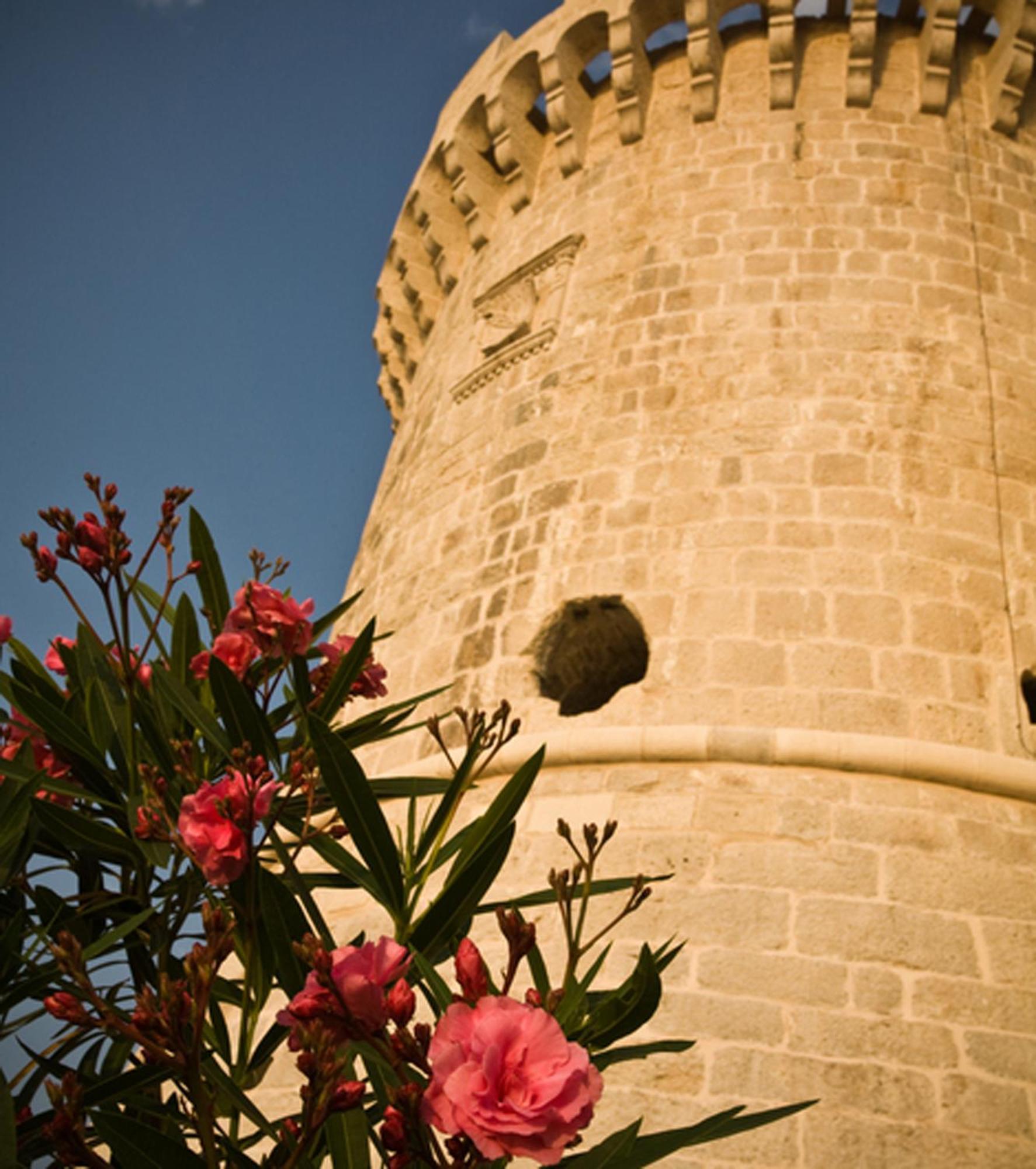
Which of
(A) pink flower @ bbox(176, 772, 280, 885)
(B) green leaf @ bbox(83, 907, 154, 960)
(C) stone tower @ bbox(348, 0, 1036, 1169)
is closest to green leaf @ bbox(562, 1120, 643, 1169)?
(A) pink flower @ bbox(176, 772, 280, 885)

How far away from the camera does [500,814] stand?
6.35 ft

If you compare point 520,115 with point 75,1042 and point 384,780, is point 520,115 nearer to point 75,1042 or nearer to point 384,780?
point 384,780

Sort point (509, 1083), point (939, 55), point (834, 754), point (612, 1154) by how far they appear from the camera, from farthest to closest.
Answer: point (939, 55) → point (834, 754) → point (612, 1154) → point (509, 1083)

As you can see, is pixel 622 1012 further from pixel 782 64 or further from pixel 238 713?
pixel 782 64

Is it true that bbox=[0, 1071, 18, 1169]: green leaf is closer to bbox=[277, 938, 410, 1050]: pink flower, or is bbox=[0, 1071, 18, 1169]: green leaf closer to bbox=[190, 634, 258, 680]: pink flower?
bbox=[277, 938, 410, 1050]: pink flower

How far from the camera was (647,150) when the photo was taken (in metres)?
6.48

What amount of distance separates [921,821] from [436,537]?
8.83 ft

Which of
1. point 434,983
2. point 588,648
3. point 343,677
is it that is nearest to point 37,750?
point 343,677

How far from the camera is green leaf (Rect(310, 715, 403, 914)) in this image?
1.89m

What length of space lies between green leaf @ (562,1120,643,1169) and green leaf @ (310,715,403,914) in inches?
18.7

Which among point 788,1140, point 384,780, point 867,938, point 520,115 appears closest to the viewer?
point 384,780

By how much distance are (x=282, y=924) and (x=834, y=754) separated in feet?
8.65

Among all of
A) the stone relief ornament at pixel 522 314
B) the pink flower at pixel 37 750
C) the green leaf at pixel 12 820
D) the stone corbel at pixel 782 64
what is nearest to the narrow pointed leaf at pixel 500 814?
the green leaf at pixel 12 820

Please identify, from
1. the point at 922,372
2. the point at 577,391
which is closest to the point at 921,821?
the point at 922,372
